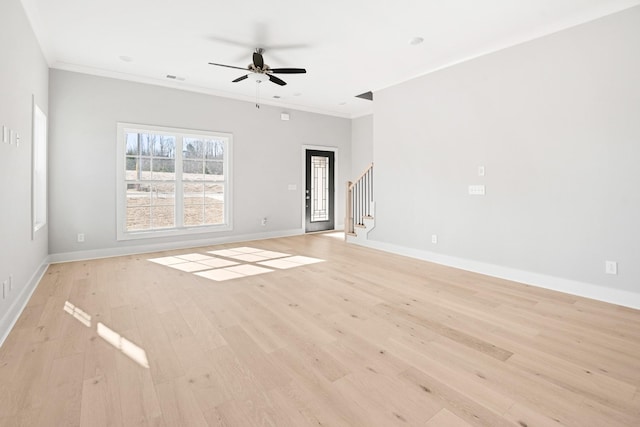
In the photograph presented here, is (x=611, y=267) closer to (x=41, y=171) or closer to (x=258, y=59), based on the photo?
(x=258, y=59)

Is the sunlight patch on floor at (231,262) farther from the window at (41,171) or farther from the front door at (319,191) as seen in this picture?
the front door at (319,191)

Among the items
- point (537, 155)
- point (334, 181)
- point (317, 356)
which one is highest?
point (334, 181)

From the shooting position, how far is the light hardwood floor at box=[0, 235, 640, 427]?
1678mm

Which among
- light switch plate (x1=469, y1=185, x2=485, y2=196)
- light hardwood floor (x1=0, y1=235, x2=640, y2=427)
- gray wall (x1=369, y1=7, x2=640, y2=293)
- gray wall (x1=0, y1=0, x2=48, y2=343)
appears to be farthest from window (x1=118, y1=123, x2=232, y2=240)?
light switch plate (x1=469, y1=185, x2=485, y2=196)

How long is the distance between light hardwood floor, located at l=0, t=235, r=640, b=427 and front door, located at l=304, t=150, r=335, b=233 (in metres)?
4.27

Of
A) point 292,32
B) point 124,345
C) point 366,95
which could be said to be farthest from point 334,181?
point 124,345

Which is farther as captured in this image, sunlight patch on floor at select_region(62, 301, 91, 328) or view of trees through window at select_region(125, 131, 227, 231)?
view of trees through window at select_region(125, 131, 227, 231)

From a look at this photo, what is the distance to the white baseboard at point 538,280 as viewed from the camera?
131 inches

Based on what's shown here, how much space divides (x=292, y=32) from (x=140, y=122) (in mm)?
3332

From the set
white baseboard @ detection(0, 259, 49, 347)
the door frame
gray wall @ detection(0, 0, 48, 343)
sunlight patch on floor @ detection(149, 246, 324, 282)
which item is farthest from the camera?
the door frame

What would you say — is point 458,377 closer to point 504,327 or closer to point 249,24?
point 504,327

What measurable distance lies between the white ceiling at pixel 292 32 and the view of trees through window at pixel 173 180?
1.22m

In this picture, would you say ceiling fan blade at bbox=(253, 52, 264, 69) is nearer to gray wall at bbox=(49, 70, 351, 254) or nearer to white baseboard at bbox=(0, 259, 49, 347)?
gray wall at bbox=(49, 70, 351, 254)

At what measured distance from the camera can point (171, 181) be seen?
236 inches
